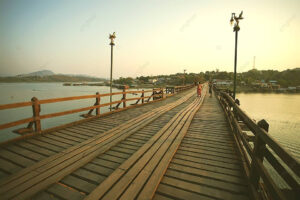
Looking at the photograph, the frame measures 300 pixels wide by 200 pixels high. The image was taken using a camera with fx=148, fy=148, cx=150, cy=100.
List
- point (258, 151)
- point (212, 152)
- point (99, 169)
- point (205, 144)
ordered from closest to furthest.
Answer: point (258, 151) < point (99, 169) < point (212, 152) < point (205, 144)

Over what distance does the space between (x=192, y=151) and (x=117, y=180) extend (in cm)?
218

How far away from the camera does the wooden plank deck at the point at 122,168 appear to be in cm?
246

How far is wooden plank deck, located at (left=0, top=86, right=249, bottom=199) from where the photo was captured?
2463mm

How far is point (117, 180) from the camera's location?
2664mm

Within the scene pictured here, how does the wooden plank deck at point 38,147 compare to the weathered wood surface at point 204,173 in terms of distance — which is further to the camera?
the wooden plank deck at point 38,147

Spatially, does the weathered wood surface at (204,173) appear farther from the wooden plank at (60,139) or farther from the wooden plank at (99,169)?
the wooden plank at (60,139)

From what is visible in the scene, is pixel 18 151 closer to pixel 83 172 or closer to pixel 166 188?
pixel 83 172

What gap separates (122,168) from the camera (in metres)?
3.03

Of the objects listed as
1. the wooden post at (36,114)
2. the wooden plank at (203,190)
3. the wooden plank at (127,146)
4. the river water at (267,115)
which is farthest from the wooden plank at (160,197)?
the river water at (267,115)

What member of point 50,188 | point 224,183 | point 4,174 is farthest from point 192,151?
point 4,174

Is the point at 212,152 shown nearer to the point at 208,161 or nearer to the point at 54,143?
the point at 208,161

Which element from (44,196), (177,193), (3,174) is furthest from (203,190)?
(3,174)

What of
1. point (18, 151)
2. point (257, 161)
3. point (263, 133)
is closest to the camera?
point (263, 133)

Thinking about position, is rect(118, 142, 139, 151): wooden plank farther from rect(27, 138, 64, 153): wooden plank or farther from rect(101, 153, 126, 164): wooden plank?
rect(27, 138, 64, 153): wooden plank
